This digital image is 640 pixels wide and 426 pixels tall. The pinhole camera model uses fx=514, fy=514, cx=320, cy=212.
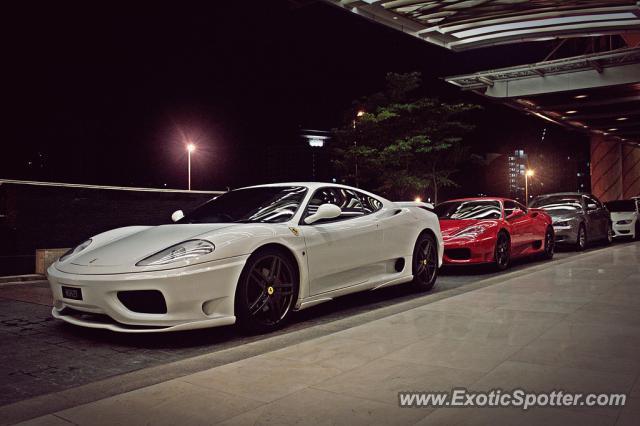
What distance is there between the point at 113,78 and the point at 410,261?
176 ft

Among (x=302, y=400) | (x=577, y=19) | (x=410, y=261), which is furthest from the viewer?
(x=577, y=19)

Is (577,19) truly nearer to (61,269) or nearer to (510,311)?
(510,311)

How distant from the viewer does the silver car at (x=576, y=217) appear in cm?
1279

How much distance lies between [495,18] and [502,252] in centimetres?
587

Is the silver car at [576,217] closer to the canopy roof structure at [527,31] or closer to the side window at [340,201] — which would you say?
the canopy roof structure at [527,31]

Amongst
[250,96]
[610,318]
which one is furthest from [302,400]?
[250,96]

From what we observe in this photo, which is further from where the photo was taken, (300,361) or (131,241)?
(131,241)

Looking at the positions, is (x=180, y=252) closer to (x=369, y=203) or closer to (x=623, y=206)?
(x=369, y=203)

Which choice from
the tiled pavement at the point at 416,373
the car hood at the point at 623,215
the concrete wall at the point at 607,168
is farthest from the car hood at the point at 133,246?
the concrete wall at the point at 607,168

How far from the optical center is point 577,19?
502 inches

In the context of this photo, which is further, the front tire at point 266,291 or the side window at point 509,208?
the side window at point 509,208

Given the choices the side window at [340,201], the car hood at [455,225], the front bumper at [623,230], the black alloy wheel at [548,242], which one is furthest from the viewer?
the front bumper at [623,230]

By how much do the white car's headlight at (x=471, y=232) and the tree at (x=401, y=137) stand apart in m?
20.2

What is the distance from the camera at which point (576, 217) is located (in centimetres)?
1293
